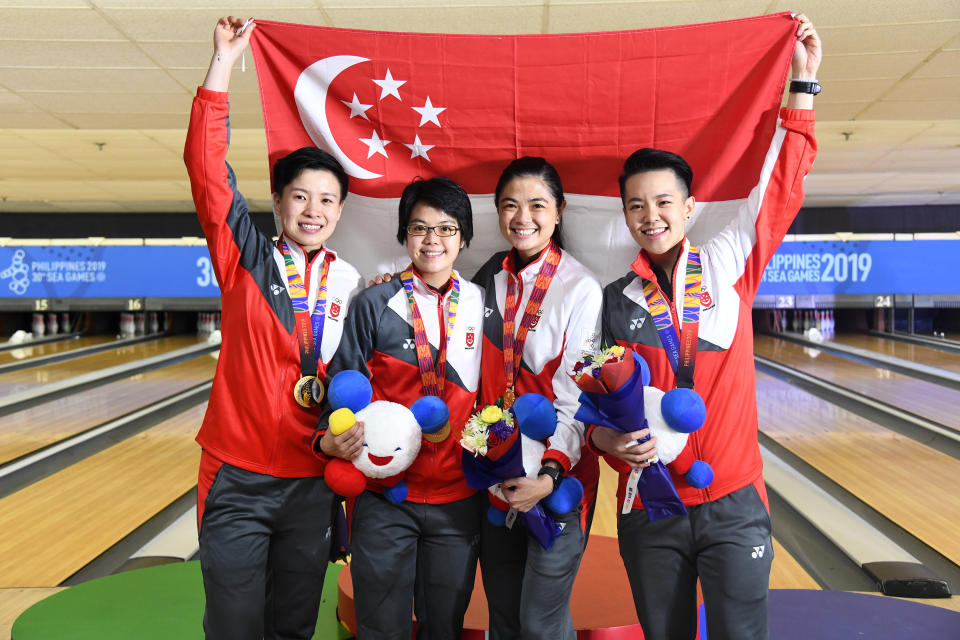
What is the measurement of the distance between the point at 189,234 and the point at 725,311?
1042cm

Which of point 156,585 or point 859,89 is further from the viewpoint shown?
point 859,89

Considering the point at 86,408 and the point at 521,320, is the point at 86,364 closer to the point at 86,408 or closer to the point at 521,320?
the point at 86,408

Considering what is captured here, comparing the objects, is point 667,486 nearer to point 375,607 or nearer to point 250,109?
point 375,607

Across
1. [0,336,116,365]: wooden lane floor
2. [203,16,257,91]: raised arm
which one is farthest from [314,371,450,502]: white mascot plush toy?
[0,336,116,365]: wooden lane floor

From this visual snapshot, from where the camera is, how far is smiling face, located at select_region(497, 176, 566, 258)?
1.81 m

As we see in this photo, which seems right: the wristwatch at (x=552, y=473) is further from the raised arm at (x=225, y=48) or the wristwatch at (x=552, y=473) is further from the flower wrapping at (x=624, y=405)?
the raised arm at (x=225, y=48)

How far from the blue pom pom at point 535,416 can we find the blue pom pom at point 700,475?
0.31 meters

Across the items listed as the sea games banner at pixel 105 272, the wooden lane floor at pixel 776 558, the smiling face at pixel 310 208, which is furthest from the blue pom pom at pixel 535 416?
the sea games banner at pixel 105 272

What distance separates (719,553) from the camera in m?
1.62

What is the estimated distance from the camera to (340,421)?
165cm

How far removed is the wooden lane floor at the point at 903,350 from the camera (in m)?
7.69

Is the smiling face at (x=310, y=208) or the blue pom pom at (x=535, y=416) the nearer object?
the blue pom pom at (x=535, y=416)

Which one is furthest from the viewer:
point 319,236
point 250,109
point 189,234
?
point 189,234

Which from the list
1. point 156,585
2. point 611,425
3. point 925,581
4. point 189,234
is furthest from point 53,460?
point 189,234
